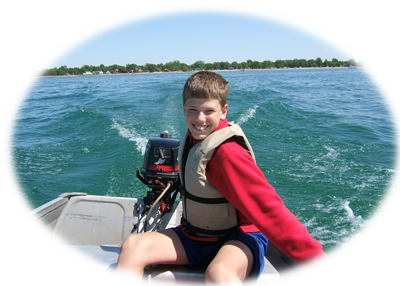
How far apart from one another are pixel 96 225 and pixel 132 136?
163 inches

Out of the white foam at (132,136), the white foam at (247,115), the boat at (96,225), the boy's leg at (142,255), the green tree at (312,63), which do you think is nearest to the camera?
the boy's leg at (142,255)

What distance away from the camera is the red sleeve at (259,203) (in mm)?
1236

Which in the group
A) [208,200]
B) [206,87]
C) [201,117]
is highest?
[206,87]

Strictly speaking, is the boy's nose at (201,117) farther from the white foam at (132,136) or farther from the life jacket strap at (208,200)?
the white foam at (132,136)

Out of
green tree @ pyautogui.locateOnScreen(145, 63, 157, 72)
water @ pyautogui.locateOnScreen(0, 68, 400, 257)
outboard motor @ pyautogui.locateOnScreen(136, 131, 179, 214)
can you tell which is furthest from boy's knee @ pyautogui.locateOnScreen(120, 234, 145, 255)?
green tree @ pyautogui.locateOnScreen(145, 63, 157, 72)

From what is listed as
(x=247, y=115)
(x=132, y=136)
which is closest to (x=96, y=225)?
A: (x=132, y=136)

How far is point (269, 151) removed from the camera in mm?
5695

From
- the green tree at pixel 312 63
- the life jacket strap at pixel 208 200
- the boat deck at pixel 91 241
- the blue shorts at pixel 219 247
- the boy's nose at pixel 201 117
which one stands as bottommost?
the boat deck at pixel 91 241

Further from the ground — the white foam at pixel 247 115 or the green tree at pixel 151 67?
the green tree at pixel 151 67

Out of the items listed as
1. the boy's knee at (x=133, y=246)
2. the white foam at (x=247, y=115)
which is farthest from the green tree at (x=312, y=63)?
the boy's knee at (x=133, y=246)

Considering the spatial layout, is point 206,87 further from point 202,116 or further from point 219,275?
point 219,275

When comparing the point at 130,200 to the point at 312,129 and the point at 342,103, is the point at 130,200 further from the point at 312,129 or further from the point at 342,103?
the point at 342,103

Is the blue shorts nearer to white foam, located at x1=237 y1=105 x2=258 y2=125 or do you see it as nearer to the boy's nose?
the boy's nose

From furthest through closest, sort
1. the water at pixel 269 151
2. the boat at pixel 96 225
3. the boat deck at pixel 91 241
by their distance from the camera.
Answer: the water at pixel 269 151
the boat at pixel 96 225
the boat deck at pixel 91 241
